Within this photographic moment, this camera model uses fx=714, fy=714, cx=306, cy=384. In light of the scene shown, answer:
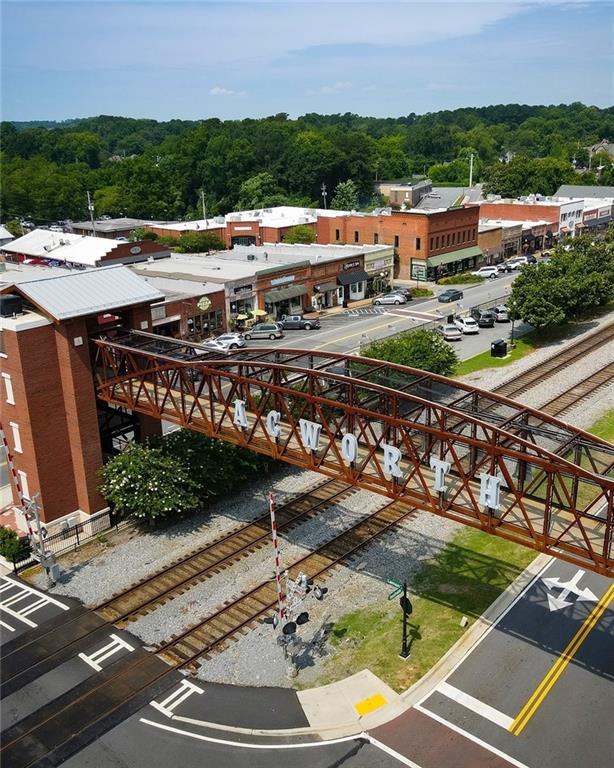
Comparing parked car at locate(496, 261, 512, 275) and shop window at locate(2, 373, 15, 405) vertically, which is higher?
shop window at locate(2, 373, 15, 405)

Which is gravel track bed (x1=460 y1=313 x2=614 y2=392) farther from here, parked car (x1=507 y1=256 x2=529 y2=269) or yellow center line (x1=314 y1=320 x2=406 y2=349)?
parked car (x1=507 y1=256 x2=529 y2=269)

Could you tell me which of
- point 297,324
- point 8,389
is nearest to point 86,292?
point 8,389

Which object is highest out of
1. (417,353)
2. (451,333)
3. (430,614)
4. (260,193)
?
(260,193)

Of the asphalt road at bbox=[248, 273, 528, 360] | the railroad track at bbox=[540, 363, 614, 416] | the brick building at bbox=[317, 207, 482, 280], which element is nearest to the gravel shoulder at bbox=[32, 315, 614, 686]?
the railroad track at bbox=[540, 363, 614, 416]

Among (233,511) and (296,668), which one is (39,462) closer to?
(233,511)

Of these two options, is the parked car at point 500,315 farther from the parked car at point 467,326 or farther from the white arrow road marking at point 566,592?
the white arrow road marking at point 566,592

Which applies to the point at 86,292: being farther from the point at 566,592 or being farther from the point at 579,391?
the point at 579,391

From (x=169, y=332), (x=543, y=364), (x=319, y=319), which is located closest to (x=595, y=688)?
(x=543, y=364)
